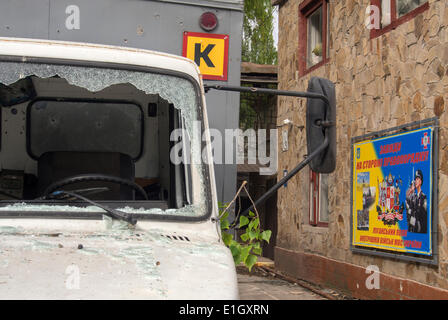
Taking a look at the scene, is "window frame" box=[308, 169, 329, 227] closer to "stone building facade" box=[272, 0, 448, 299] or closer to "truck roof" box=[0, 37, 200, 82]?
"stone building facade" box=[272, 0, 448, 299]

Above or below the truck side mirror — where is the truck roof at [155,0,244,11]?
above

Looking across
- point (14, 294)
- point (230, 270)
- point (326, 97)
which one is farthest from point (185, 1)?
point (14, 294)

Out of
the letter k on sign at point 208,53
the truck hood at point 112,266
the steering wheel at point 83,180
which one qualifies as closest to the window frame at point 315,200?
the letter k on sign at point 208,53

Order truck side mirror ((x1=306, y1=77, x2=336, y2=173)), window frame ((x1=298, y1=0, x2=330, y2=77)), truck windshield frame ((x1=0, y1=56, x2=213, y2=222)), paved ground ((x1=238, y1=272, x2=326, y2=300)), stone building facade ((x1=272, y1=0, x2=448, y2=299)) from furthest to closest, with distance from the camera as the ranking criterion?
window frame ((x1=298, y1=0, x2=330, y2=77))
paved ground ((x1=238, y1=272, x2=326, y2=300))
stone building facade ((x1=272, y1=0, x2=448, y2=299))
truck side mirror ((x1=306, y1=77, x2=336, y2=173))
truck windshield frame ((x1=0, y1=56, x2=213, y2=222))

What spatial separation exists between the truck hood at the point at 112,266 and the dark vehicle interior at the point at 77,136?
1473 mm

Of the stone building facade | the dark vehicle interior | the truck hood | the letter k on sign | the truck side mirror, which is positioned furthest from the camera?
the stone building facade

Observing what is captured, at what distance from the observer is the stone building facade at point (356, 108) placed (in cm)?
828

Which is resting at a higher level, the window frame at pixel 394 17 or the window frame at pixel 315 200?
the window frame at pixel 394 17

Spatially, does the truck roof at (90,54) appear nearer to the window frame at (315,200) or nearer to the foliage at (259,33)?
the window frame at (315,200)

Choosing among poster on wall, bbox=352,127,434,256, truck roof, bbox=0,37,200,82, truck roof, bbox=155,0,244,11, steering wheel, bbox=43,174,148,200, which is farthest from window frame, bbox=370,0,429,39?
steering wheel, bbox=43,174,148,200

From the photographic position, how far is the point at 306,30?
13617 millimetres

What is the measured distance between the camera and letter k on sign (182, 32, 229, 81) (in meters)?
4.56

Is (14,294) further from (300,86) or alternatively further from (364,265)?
(300,86)

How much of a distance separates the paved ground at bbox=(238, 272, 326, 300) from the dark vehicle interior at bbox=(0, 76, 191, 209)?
16.4 ft
